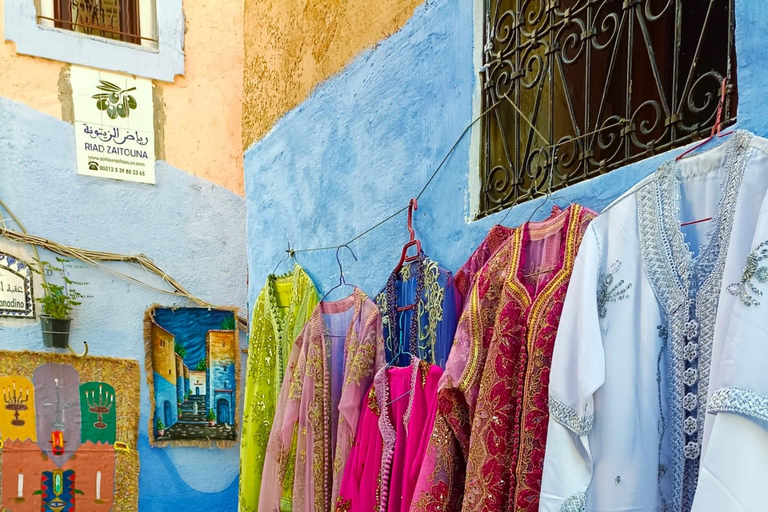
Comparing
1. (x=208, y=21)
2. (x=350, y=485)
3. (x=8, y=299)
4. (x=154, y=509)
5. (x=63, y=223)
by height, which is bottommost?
(x=154, y=509)

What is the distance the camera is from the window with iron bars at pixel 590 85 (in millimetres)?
1360

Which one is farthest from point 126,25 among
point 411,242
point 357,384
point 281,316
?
point 357,384

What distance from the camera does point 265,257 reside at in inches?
A: 138

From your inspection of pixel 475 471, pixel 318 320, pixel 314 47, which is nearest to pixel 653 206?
pixel 475 471

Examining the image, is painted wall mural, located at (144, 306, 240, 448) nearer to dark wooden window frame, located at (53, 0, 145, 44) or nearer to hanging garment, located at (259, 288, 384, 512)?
dark wooden window frame, located at (53, 0, 145, 44)

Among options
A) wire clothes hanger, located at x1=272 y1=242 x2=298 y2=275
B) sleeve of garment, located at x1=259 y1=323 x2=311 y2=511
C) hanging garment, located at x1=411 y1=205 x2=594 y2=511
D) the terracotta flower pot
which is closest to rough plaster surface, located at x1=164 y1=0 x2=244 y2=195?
the terracotta flower pot

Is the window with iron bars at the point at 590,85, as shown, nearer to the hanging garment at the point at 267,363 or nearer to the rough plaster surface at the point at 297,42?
the rough plaster surface at the point at 297,42

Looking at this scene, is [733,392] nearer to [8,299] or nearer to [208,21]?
[8,299]

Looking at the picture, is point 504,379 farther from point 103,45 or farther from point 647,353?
point 103,45

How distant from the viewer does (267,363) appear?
112 inches

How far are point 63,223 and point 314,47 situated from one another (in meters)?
2.30

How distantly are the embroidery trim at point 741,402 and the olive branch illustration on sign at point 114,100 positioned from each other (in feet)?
14.2

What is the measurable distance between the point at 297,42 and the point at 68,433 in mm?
2807

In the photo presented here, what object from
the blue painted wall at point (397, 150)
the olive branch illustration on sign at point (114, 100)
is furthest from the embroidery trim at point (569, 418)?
the olive branch illustration on sign at point (114, 100)
